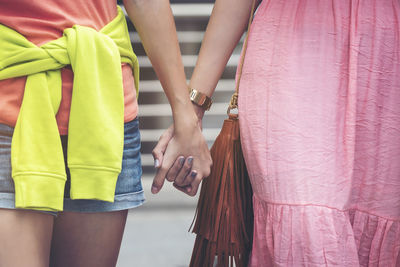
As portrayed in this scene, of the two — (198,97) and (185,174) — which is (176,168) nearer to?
(185,174)

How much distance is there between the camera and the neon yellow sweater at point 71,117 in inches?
44.2

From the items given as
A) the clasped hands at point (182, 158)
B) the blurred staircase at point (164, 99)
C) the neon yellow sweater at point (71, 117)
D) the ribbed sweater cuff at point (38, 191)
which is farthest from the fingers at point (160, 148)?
the blurred staircase at point (164, 99)

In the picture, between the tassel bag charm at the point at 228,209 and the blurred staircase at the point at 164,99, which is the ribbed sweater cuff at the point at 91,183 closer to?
the tassel bag charm at the point at 228,209

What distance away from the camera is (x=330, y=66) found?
1277 mm

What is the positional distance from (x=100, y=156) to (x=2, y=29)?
36 centimetres

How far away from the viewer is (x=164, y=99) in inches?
171

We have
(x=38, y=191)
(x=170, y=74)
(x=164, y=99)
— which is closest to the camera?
(x=38, y=191)

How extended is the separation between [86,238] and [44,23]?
22.1 inches

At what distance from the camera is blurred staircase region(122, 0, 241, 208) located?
13.6 ft

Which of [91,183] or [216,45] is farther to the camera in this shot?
[216,45]

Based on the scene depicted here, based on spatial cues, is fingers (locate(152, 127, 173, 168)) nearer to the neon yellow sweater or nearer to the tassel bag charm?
the tassel bag charm

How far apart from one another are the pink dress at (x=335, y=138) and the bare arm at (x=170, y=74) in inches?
9.2

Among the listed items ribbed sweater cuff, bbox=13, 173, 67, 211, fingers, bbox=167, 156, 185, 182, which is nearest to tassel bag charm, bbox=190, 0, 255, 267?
fingers, bbox=167, 156, 185, 182

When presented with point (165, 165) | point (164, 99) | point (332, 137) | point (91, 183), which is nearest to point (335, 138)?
point (332, 137)
